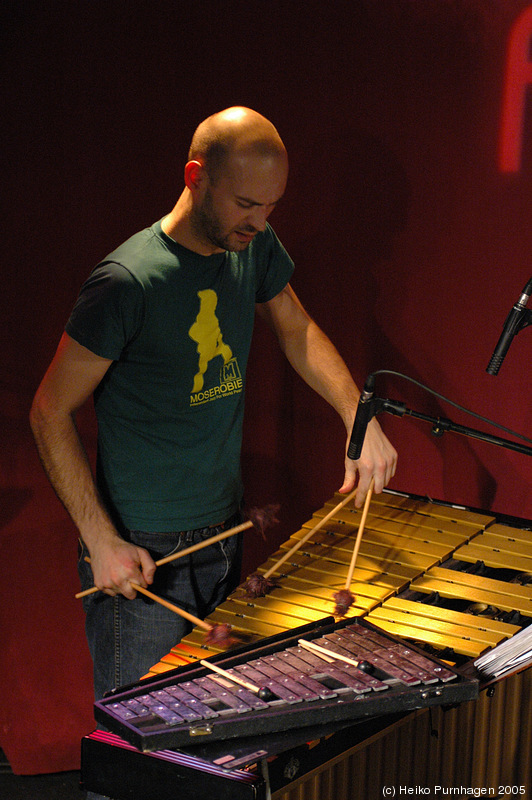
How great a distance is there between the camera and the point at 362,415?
2.33 metres

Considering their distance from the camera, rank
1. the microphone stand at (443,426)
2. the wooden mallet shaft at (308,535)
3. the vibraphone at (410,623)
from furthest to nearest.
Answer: the wooden mallet shaft at (308,535) < the microphone stand at (443,426) < the vibraphone at (410,623)

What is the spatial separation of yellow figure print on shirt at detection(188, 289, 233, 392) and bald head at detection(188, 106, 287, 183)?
35 centimetres

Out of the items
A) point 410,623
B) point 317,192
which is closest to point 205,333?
point 410,623

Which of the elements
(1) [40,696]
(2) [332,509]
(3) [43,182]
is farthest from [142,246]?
(1) [40,696]

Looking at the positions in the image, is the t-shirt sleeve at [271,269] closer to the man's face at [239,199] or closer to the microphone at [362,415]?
the man's face at [239,199]

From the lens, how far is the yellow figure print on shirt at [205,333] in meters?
2.71

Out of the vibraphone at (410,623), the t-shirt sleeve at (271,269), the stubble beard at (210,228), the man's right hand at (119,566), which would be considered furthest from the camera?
the t-shirt sleeve at (271,269)

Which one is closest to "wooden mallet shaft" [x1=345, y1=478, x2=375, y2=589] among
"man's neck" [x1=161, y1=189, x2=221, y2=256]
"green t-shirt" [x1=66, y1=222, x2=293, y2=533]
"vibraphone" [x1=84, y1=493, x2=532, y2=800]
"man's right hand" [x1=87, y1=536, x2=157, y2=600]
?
"vibraphone" [x1=84, y1=493, x2=532, y2=800]

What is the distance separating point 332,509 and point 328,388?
0.38 meters

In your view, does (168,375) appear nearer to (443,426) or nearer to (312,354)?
(312,354)

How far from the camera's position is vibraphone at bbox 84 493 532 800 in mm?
2027

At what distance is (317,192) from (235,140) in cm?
129

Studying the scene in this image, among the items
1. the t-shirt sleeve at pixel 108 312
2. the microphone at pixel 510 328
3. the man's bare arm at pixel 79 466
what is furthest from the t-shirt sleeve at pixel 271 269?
the microphone at pixel 510 328

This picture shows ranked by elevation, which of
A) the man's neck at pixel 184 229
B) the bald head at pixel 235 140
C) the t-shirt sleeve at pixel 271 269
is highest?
the bald head at pixel 235 140
